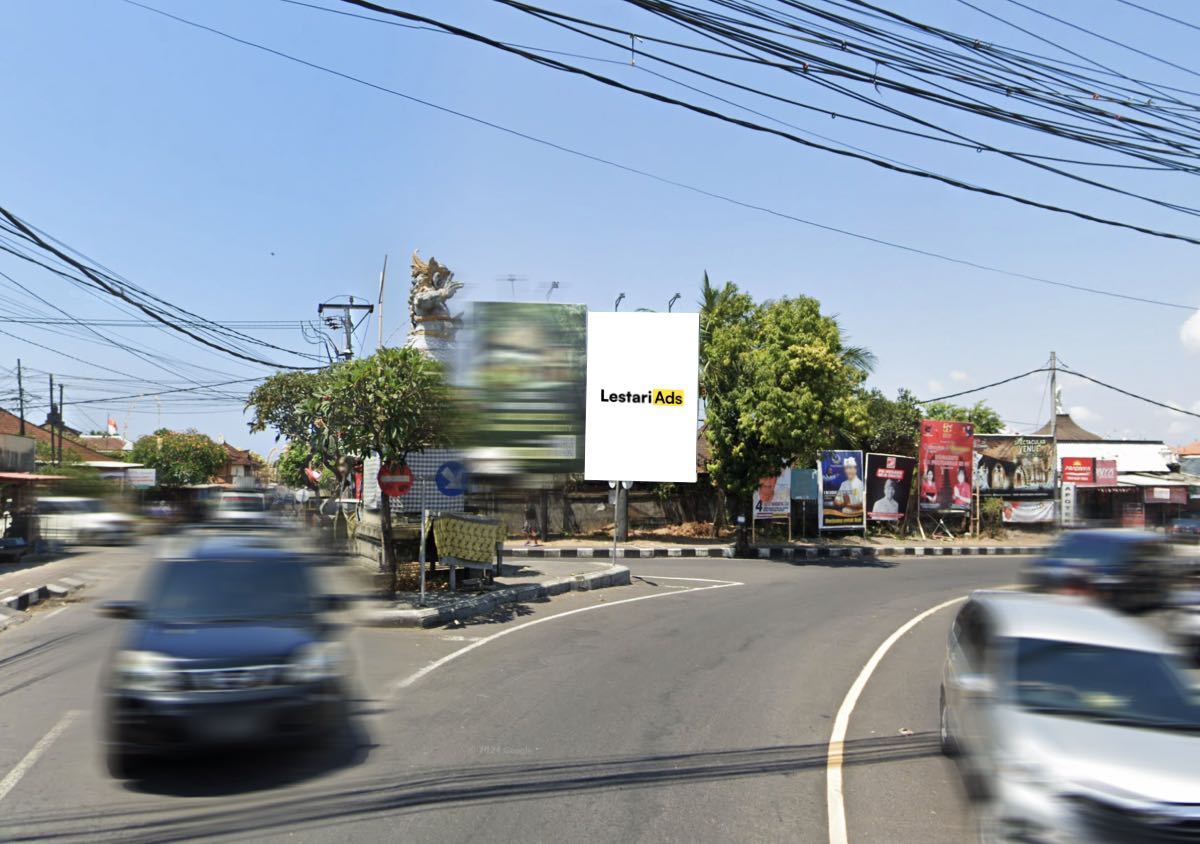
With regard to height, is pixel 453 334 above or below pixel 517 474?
above

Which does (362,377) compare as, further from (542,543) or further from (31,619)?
(542,543)

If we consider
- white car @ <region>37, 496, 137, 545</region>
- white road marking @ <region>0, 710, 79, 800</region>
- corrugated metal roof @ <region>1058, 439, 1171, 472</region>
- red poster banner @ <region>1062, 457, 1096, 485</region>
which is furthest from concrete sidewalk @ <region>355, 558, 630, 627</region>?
corrugated metal roof @ <region>1058, 439, 1171, 472</region>

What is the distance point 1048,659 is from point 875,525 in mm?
31848

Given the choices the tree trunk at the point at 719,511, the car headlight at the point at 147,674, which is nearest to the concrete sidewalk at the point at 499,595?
the car headlight at the point at 147,674

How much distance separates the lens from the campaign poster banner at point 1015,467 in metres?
37.4

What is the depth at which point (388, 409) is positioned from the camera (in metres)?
2.77

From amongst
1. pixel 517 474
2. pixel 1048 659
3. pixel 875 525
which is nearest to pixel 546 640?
pixel 1048 659

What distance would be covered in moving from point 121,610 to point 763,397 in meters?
22.3

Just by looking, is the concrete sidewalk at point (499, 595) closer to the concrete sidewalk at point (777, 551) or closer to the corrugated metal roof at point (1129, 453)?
the concrete sidewalk at point (777, 551)

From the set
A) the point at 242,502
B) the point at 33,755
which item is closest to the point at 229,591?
the point at 33,755

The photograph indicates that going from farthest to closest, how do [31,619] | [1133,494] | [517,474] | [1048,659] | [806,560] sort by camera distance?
1. [1133,494]
2. [806,560]
3. [31,619]
4. [1048,659]
5. [517,474]

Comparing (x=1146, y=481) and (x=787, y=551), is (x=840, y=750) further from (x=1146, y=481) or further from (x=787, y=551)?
(x=1146, y=481)

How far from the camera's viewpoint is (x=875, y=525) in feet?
119

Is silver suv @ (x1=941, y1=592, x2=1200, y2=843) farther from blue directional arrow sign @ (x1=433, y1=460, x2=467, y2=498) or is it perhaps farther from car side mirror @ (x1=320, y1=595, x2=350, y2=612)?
car side mirror @ (x1=320, y1=595, x2=350, y2=612)
